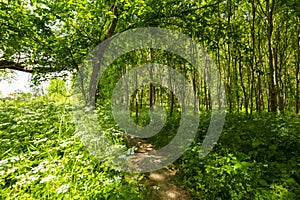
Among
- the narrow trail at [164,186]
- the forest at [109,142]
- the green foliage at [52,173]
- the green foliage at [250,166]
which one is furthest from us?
the narrow trail at [164,186]

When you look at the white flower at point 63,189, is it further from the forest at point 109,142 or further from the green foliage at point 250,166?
the green foliage at point 250,166

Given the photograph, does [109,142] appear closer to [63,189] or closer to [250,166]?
[63,189]

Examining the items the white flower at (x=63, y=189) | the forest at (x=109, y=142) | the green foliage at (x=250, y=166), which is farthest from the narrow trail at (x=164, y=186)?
the white flower at (x=63, y=189)

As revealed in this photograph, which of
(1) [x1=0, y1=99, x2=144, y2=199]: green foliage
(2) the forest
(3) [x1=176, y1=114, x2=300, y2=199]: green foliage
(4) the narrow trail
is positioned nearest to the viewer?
(1) [x1=0, y1=99, x2=144, y2=199]: green foliage

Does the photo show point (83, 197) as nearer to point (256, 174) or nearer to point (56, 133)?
point (56, 133)

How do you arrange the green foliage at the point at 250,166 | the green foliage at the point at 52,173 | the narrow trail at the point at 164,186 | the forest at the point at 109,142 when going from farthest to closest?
1. the narrow trail at the point at 164,186
2. the green foliage at the point at 250,166
3. the forest at the point at 109,142
4. the green foliage at the point at 52,173

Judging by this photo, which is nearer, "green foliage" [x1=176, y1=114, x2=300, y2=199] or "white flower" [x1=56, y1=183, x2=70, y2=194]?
"white flower" [x1=56, y1=183, x2=70, y2=194]

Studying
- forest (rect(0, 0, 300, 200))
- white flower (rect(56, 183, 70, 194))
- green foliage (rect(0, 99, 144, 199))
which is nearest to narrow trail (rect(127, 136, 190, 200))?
forest (rect(0, 0, 300, 200))

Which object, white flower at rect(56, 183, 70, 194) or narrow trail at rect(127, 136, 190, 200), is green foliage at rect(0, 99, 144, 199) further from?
narrow trail at rect(127, 136, 190, 200)

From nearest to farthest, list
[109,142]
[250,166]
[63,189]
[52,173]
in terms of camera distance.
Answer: [63,189]
[52,173]
[250,166]
[109,142]

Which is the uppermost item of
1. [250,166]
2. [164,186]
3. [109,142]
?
[109,142]

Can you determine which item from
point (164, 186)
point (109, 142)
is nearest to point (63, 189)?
point (109, 142)

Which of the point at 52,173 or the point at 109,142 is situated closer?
the point at 52,173

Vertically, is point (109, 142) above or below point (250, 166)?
above
